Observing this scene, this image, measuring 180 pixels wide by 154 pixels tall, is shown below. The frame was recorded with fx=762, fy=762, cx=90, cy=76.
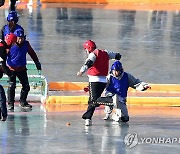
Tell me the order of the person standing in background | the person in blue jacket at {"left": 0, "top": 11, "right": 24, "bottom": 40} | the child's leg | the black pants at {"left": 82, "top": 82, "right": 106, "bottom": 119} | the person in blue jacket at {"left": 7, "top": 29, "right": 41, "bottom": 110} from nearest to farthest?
the person standing in background < the black pants at {"left": 82, "top": 82, "right": 106, "bottom": 119} < the child's leg < the person in blue jacket at {"left": 7, "top": 29, "right": 41, "bottom": 110} < the person in blue jacket at {"left": 0, "top": 11, "right": 24, "bottom": 40}

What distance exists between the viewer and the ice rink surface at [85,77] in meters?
13.5

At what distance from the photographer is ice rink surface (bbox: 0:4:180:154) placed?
13.5m

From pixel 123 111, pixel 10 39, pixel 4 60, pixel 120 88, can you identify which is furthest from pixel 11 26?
pixel 123 111

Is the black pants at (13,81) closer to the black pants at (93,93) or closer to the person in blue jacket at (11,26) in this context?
the person in blue jacket at (11,26)

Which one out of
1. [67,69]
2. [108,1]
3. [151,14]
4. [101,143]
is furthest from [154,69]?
[108,1]

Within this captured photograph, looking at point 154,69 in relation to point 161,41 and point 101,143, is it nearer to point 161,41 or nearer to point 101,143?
point 161,41

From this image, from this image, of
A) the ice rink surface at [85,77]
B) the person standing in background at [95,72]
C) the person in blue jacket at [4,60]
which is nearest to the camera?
the ice rink surface at [85,77]

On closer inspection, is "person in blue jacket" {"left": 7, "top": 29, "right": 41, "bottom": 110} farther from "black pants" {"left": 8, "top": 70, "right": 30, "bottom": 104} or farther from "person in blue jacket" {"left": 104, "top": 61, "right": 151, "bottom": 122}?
"person in blue jacket" {"left": 104, "top": 61, "right": 151, "bottom": 122}

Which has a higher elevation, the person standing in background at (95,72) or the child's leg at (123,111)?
the person standing in background at (95,72)

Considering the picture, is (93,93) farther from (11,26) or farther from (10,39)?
(11,26)

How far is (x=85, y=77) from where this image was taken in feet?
63.3
